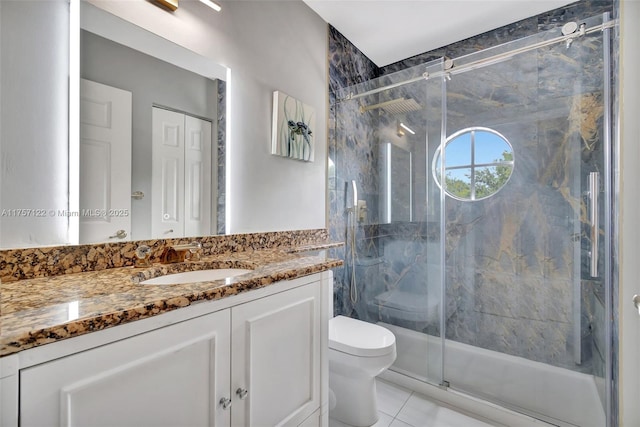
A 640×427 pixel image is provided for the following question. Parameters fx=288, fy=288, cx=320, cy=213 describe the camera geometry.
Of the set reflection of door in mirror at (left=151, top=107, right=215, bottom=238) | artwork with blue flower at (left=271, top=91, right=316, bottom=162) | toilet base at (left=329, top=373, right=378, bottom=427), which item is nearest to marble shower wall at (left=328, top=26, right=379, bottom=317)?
artwork with blue flower at (left=271, top=91, right=316, bottom=162)

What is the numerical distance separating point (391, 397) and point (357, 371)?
0.51 meters

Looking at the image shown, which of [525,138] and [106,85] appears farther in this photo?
[525,138]

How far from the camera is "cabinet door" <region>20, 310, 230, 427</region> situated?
0.53m

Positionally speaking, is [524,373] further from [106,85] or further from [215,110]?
[106,85]

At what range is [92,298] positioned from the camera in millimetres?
680

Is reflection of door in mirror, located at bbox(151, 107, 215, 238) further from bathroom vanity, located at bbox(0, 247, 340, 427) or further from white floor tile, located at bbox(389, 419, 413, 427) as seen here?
white floor tile, located at bbox(389, 419, 413, 427)

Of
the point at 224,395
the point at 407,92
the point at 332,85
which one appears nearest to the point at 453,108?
the point at 407,92

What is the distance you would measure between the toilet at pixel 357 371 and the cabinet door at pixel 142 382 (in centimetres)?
87

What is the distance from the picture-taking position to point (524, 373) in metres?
1.91

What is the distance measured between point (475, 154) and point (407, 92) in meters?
0.73

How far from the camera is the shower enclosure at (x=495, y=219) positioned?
1.65 m

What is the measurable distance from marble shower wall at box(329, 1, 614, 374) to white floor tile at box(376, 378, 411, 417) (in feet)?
1.47

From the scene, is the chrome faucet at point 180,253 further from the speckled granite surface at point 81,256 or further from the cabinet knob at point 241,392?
the cabinet knob at point 241,392

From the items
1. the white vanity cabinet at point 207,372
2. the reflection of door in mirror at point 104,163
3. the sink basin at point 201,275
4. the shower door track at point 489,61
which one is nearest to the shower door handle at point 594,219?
the shower door track at point 489,61
